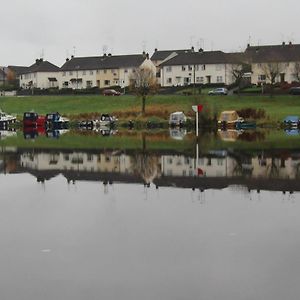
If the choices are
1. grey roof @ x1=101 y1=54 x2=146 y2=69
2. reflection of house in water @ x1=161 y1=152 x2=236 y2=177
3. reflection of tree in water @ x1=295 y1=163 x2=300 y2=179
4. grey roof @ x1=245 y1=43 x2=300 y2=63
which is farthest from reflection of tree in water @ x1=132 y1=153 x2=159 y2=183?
grey roof @ x1=101 y1=54 x2=146 y2=69

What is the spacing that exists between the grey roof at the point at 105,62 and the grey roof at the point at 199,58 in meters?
10.3

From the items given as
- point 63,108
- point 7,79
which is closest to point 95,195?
point 63,108

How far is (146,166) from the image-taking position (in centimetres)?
2728

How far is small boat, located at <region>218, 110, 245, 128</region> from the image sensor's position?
229ft

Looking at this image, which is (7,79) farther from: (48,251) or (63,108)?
(48,251)

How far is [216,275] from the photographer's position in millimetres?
10086

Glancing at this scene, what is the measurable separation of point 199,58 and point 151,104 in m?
34.5

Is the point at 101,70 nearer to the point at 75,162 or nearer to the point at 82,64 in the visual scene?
the point at 82,64

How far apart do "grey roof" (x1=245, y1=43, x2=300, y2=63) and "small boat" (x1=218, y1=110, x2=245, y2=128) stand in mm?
37285

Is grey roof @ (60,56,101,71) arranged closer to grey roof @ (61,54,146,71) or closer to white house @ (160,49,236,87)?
grey roof @ (61,54,146,71)

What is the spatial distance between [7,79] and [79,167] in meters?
146

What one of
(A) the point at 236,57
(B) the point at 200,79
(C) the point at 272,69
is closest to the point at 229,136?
(C) the point at 272,69

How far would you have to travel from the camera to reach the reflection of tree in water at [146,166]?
77.6 ft

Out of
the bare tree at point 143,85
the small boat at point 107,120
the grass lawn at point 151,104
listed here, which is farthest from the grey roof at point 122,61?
the small boat at point 107,120
